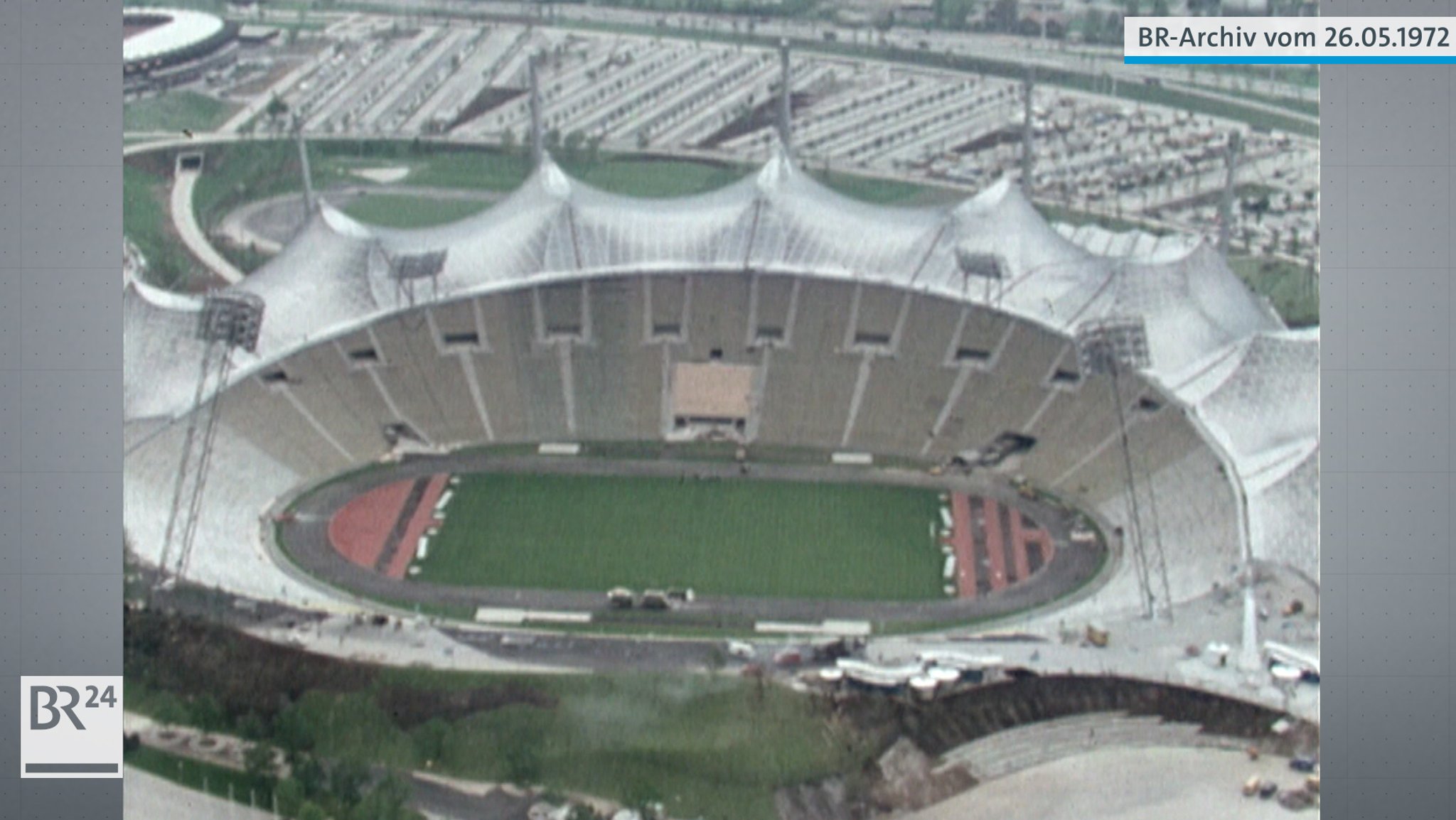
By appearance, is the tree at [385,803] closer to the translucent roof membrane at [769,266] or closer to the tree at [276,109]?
the translucent roof membrane at [769,266]

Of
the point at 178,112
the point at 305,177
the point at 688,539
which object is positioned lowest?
the point at 688,539

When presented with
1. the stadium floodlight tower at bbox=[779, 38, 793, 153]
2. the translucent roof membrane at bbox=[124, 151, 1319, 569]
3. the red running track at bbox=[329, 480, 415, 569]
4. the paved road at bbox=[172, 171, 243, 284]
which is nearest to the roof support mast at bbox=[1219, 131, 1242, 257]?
the translucent roof membrane at bbox=[124, 151, 1319, 569]

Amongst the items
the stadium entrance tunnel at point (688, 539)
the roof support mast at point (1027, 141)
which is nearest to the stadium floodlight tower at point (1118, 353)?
the stadium entrance tunnel at point (688, 539)

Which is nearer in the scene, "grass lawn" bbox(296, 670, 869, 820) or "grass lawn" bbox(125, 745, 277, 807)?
"grass lawn" bbox(125, 745, 277, 807)

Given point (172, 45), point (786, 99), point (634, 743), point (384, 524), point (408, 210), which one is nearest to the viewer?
point (634, 743)

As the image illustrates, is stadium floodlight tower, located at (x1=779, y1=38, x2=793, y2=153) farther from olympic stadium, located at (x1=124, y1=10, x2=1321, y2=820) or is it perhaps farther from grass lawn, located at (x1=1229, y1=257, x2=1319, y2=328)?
grass lawn, located at (x1=1229, y1=257, x2=1319, y2=328)

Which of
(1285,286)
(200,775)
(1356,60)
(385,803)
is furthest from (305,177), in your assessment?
(1356,60)

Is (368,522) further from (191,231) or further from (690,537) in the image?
(191,231)
